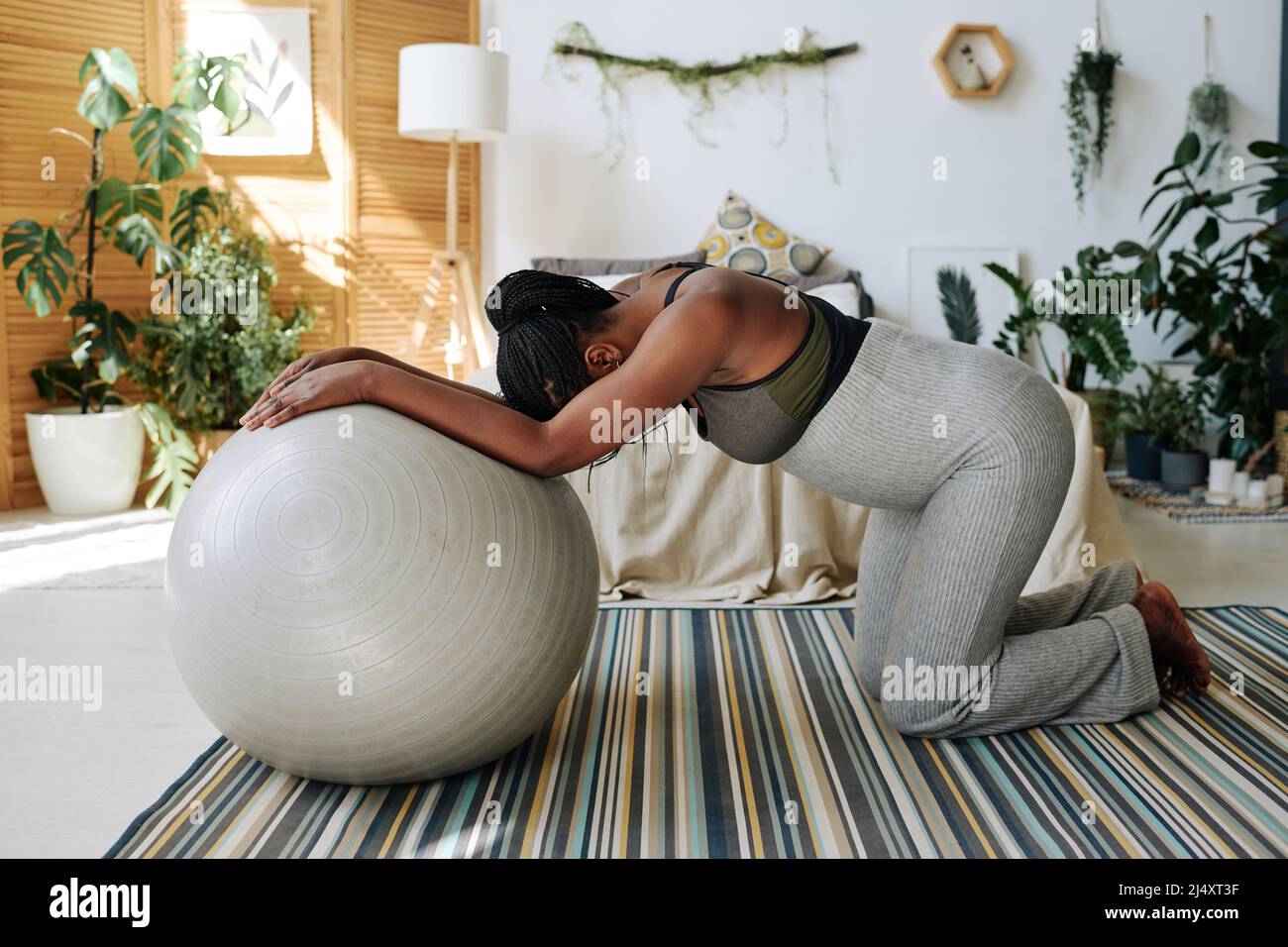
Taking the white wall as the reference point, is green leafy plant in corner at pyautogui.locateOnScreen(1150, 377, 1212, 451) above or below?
below

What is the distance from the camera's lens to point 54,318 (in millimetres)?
4621

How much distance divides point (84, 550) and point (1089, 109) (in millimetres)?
4496

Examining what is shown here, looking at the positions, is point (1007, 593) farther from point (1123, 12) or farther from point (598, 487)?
point (1123, 12)

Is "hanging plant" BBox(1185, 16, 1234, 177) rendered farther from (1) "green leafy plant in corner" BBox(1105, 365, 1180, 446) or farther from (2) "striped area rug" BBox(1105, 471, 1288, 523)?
(2) "striped area rug" BBox(1105, 471, 1288, 523)

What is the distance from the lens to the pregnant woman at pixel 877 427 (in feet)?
5.87

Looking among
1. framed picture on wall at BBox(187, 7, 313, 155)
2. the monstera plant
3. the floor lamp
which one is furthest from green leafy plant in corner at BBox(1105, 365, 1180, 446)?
the monstera plant

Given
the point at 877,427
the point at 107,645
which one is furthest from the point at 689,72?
the point at 877,427

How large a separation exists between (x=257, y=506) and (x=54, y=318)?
3.45 metres

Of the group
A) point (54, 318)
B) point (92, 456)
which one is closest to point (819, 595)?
point (92, 456)

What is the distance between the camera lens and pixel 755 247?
16.5ft

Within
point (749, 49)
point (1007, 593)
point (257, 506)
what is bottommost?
point (1007, 593)

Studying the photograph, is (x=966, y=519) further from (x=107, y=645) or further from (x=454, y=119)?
(x=454, y=119)

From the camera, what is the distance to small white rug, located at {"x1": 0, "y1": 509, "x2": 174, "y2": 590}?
343 centimetres
